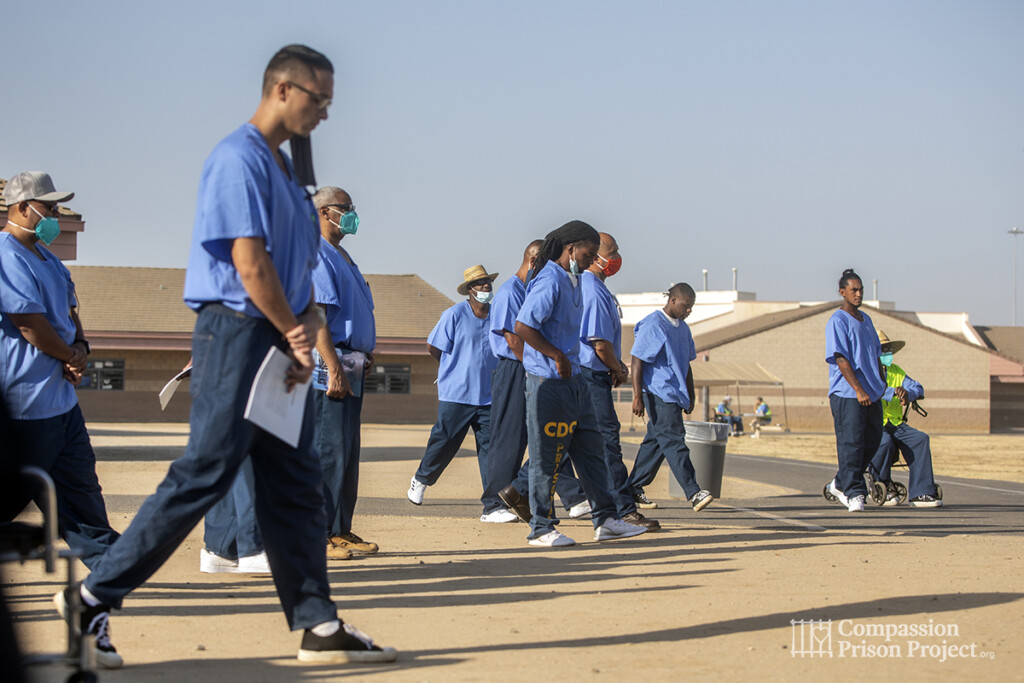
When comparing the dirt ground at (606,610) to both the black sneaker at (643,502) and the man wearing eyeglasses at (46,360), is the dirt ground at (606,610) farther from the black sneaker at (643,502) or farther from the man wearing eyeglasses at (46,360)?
the black sneaker at (643,502)

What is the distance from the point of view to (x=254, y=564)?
19.9ft

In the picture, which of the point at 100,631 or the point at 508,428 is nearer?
the point at 100,631

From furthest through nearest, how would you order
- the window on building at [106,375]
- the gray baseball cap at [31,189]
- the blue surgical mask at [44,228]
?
1. the window on building at [106,375]
2. the gray baseball cap at [31,189]
3. the blue surgical mask at [44,228]

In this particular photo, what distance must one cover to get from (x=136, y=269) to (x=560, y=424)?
1773 inches

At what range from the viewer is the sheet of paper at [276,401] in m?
3.74

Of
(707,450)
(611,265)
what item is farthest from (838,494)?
(611,265)

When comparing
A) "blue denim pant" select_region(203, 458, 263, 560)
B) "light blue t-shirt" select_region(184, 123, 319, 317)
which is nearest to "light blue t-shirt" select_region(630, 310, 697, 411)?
"blue denim pant" select_region(203, 458, 263, 560)

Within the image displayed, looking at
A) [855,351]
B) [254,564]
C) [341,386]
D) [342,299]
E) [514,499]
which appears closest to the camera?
[254,564]

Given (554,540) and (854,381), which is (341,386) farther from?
(854,381)

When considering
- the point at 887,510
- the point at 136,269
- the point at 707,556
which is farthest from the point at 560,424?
the point at 136,269

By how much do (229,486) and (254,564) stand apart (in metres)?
2.39

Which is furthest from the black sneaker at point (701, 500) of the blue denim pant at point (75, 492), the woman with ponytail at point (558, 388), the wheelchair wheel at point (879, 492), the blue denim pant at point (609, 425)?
the blue denim pant at point (75, 492)

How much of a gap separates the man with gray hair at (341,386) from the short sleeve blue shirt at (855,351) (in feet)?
16.3

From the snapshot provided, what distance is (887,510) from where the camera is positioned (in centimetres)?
1111
